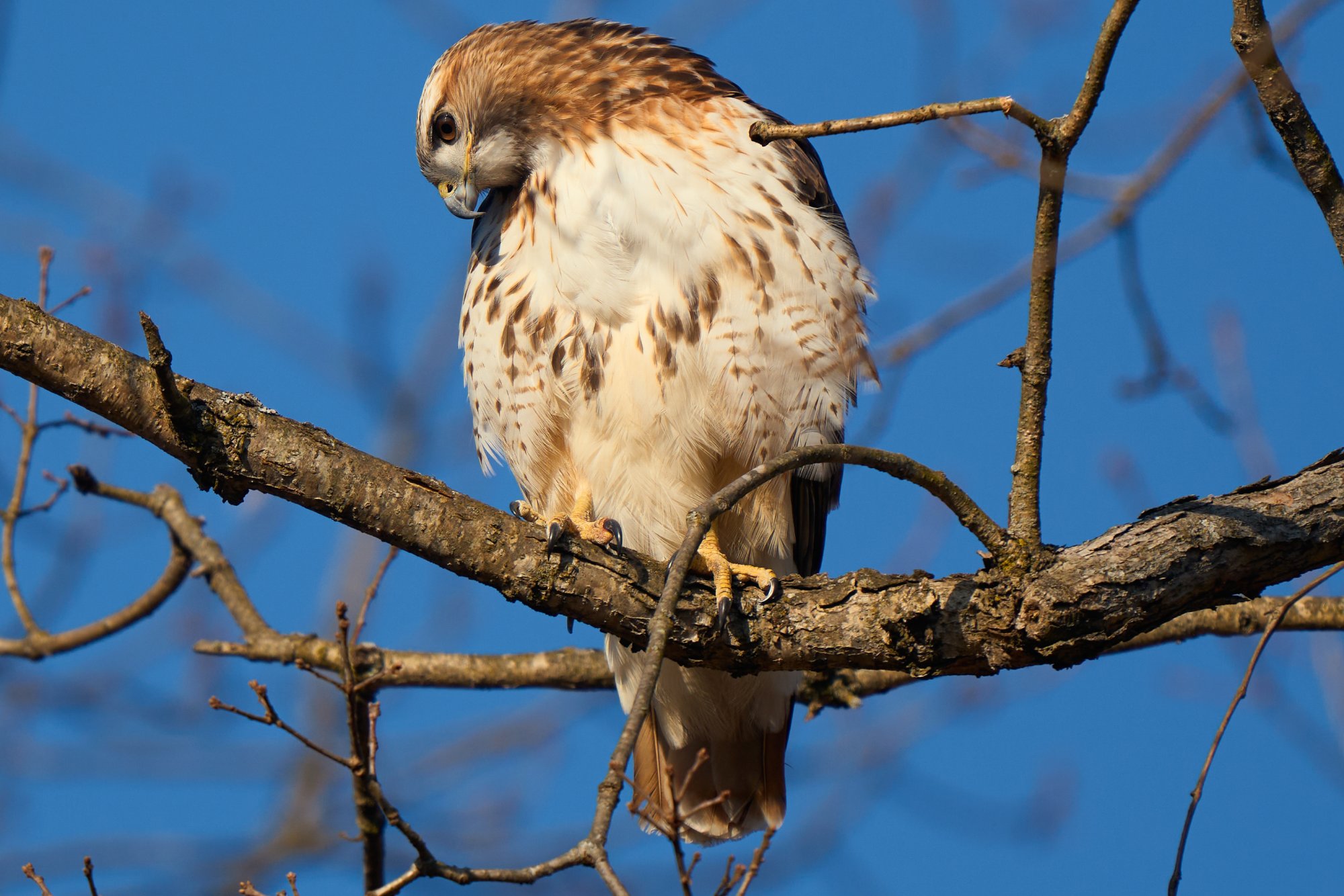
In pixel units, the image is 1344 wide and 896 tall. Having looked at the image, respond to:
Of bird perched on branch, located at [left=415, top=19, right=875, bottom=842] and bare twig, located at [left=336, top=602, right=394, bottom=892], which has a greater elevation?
bird perched on branch, located at [left=415, top=19, right=875, bottom=842]

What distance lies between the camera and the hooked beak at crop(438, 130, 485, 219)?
3836 millimetres

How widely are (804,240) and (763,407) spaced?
466 millimetres

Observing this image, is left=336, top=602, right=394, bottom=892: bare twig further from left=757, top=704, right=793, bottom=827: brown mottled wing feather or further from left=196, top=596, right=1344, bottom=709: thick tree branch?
left=757, top=704, right=793, bottom=827: brown mottled wing feather

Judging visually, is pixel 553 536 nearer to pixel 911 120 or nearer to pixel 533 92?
pixel 911 120

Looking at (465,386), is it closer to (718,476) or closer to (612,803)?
(718,476)

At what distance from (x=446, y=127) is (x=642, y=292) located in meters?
0.97

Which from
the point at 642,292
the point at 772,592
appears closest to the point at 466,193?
the point at 642,292

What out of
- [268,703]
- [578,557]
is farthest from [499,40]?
[268,703]

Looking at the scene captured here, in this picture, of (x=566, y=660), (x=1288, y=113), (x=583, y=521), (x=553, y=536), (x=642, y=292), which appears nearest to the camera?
(x=1288, y=113)

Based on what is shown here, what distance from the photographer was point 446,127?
3.98m

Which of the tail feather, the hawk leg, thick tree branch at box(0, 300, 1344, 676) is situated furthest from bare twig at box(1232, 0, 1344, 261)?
the tail feather

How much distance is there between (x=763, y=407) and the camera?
3.50 metres

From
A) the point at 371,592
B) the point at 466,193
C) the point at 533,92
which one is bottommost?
the point at 371,592

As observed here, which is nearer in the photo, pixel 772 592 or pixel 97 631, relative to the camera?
pixel 772 592
